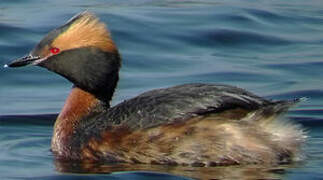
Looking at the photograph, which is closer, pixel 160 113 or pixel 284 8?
pixel 160 113

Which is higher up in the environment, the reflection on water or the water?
the reflection on water

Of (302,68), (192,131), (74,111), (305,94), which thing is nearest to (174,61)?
(302,68)

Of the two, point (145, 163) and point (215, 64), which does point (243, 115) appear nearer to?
point (145, 163)

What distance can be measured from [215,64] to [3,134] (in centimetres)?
391

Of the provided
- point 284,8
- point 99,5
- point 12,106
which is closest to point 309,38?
point 284,8

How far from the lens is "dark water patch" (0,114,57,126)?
35.9 ft

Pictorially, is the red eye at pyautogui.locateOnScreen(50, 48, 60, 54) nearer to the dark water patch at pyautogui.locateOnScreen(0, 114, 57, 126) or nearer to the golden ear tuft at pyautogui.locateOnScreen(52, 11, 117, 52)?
the golden ear tuft at pyautogui.locateOnScreen(52, 11, 117, 52)

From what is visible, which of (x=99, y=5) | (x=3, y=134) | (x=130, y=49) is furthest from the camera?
(x=99, y=5)

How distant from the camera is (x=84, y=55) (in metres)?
9.69

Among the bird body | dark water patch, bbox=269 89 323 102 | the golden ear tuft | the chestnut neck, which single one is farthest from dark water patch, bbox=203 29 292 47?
the bird body

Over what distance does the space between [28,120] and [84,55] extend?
1552 millimetres

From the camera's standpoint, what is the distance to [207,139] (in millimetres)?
9047

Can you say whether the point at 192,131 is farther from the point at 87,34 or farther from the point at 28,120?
the point at 28,120

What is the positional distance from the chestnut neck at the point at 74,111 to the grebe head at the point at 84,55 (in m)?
0.07
